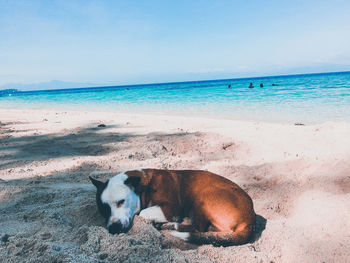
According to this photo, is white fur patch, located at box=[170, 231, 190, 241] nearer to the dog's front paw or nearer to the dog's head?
the dog's front paw

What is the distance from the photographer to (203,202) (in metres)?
3.20

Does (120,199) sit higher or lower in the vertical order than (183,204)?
higher

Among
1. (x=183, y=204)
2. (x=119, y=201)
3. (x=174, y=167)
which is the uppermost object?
(x=119, y=201)

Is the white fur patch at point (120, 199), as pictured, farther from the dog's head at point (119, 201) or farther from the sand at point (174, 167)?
the sand at point (174, 167)

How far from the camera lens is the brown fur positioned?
109 inches

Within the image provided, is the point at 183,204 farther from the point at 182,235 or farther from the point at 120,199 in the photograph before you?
the point at 120,199

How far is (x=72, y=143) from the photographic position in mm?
7086

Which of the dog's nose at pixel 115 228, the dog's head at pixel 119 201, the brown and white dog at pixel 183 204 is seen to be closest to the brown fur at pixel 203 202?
the brown and white dog at pixel 183 204

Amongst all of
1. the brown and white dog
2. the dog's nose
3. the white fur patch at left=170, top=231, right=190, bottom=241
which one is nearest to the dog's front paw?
the brown and white dog

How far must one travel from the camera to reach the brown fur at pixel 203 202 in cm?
277

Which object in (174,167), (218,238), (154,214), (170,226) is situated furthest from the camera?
(174,167)

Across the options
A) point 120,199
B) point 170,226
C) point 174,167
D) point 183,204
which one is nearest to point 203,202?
point 183,204

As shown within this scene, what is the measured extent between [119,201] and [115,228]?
349mm

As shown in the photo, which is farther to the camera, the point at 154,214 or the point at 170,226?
the point at 154,214
